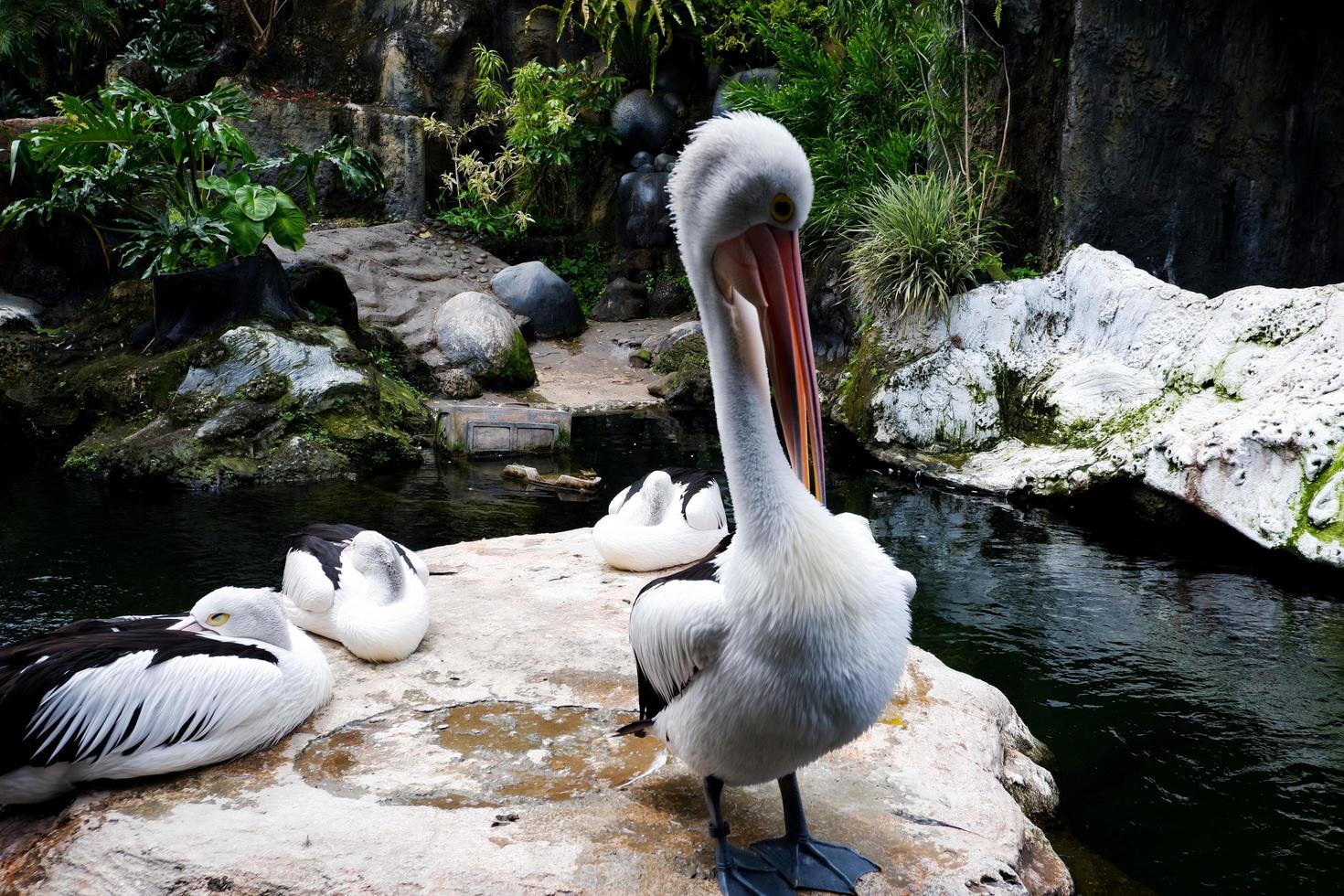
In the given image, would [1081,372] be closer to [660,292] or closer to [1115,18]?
[1115,18]

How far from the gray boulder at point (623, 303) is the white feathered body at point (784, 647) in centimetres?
1221

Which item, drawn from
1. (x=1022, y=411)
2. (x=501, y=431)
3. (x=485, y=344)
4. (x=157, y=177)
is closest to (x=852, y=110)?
(x=1022, y=411)

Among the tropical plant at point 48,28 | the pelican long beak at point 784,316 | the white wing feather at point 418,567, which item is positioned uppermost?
the tropical plant at point 48,28

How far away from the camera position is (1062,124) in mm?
8953

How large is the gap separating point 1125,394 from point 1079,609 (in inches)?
102

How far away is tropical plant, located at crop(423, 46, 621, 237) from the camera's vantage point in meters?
15.0

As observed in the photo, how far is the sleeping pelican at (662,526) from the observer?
14.7 ft

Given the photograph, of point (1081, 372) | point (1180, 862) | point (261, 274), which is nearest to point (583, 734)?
point (1180, 862)

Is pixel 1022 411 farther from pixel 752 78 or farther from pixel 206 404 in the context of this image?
pixel 752 78

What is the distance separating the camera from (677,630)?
7.16 ft

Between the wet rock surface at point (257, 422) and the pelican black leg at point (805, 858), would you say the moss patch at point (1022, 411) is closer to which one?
the wet rock surface at point (257, 422)

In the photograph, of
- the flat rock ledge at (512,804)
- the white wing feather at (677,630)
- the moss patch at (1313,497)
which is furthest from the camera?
the moss patch at (1313,497)

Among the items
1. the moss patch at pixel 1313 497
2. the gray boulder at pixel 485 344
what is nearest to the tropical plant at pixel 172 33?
the gray boulder at pixel 485 344

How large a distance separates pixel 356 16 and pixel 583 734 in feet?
54.7
